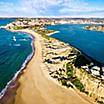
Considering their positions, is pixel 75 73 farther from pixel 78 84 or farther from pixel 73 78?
pixel 78 84

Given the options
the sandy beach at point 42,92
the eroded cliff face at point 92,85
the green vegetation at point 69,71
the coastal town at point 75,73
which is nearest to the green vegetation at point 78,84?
the coastal town at point 75,73

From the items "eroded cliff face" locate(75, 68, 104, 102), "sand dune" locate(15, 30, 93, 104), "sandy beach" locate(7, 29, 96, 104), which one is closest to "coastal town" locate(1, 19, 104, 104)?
"eroded cliff face" locate(75, 68, 104, 102)

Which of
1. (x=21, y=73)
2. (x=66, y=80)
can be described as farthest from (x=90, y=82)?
(x=21, y=73)

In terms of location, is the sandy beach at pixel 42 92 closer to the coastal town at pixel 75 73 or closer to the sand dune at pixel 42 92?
the sand dune at pixel 42 92

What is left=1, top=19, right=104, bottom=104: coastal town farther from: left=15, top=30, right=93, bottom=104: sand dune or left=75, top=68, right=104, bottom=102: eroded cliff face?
left=15, top=30, right=93, bottom=104: sand dune

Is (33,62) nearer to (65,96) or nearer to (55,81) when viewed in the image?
(55,81)
